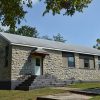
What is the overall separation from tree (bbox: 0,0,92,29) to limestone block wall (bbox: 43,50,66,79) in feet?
48.1

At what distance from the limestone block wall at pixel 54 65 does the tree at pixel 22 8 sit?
14.7 m

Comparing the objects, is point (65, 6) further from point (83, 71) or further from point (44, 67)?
point (83, 71)

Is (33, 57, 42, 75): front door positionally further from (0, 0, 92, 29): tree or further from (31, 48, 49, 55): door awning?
(0, 0, 92, 29): tree

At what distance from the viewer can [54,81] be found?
30.4 meters

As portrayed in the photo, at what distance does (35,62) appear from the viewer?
100 feet

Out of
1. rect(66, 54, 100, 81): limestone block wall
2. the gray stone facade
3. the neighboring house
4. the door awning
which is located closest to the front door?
the neighboring house

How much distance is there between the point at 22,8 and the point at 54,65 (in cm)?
1580

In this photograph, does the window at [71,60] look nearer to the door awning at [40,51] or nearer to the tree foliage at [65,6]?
the door awning at [40,51]

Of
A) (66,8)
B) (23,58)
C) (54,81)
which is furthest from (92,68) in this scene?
(66,8)

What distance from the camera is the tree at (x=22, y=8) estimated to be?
52.4ft

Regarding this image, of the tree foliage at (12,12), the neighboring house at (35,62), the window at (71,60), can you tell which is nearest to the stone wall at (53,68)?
the neighboring house at (35,62)

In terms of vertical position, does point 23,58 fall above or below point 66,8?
below

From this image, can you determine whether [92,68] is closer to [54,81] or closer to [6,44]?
[54,81]

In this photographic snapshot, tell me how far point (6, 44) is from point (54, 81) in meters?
6.21
